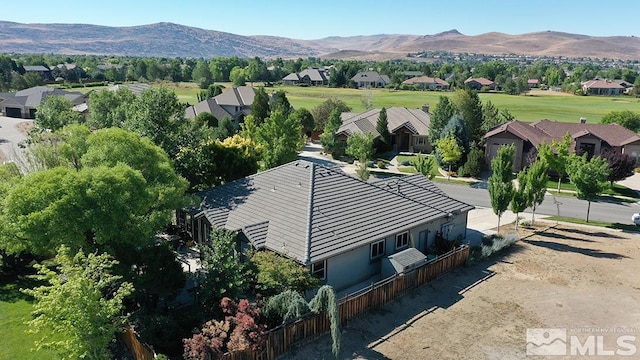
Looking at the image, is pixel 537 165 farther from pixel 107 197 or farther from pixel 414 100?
pixel 414 100

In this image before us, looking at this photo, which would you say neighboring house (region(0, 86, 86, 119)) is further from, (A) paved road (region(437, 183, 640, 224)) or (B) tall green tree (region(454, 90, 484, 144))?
(A) paved road (region(437, 183, 640, 224))

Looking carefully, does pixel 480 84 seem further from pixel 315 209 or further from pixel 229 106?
pixel 315 209

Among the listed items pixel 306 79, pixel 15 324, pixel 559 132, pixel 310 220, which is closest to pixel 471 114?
pixel 559 132

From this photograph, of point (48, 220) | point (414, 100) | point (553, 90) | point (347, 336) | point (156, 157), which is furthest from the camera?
point (553, 90)

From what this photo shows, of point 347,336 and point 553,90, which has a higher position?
point 553,90

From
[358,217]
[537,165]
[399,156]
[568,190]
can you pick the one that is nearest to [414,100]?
[399,156]

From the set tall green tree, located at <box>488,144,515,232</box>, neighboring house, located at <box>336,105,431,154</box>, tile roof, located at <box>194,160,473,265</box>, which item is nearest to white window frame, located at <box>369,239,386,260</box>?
tile roof, located at <box>194,160,473,265</box>
